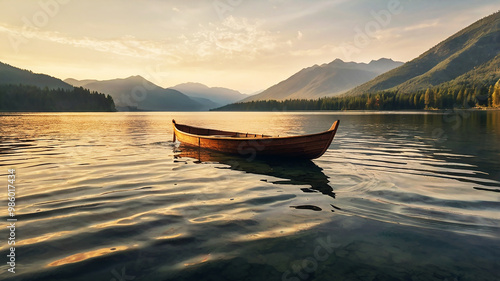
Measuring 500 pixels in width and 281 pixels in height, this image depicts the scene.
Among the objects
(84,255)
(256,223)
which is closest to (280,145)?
(256,223)

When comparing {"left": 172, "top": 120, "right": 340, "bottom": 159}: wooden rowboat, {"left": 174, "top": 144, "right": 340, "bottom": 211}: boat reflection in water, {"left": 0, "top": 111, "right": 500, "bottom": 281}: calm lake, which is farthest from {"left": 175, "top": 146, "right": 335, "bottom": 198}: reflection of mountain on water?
{"left": 172, "top": 120, "right": 340, "bottom": 159}: wooden rowboat

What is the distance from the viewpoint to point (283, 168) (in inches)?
659

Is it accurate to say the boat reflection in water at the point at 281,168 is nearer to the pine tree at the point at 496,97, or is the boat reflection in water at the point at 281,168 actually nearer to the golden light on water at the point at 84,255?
the golden light on water at the point at 84,255

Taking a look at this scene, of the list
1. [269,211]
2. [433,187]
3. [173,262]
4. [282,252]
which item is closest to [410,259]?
[282,252]

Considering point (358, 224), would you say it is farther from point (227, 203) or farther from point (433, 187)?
point (433, 187)

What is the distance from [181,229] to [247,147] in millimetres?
A: 12019

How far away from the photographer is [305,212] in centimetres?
933

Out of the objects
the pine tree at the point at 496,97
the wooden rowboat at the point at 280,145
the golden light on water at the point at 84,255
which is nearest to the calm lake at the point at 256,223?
the golden light on water at the point at 84,255

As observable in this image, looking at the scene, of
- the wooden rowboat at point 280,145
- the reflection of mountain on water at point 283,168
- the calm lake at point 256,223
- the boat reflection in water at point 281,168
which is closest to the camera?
the calm lake at point 256,223

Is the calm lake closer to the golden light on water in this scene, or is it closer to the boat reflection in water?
the golden light on water

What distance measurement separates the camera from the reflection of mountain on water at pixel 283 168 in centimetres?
1335

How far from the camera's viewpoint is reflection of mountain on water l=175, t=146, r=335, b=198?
13.3m

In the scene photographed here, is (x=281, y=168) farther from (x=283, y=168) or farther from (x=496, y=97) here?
(x=496, y=97)

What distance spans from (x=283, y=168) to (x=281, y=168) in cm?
11
